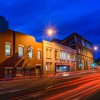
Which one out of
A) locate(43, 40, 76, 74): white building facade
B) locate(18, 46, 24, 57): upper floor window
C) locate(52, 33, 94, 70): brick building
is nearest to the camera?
locate(18, 46, 24, 57): upper floor window

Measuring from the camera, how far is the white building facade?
55.4 meters

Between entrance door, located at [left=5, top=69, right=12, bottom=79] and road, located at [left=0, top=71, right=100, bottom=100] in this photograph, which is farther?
entrance door, located at [left=5, top=69, right=12, bottom=79]

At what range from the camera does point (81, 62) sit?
276 feet

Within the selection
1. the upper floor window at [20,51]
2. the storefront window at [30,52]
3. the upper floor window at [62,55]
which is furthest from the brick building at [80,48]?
the upper floor window at [20,51]

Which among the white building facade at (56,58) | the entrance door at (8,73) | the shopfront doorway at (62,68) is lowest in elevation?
the entrance door at (8,73)

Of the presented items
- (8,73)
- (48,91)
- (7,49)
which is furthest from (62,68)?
(48,91)

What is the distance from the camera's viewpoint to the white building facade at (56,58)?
55.4 m

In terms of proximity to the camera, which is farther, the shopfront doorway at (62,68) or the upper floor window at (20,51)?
the shopfront doorway at (62,68)

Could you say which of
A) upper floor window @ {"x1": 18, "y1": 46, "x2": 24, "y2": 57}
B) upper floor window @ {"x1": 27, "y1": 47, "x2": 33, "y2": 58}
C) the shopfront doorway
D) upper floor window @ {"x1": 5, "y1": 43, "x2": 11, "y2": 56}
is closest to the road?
upper floor window @ {"x1": 5, "y1": 43, "x2": 11, "y2": 56}

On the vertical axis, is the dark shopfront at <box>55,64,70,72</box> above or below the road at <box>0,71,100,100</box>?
above

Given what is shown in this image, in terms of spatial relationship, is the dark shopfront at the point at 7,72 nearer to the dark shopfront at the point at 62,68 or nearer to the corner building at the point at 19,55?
the corner building at the point at 19,55

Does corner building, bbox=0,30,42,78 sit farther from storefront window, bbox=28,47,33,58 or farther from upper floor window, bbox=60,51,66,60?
upper floor window, bbox=60,51,66,60

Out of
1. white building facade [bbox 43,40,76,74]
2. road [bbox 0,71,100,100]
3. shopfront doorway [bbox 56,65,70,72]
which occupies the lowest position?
road [bbox 0,71,100,100]

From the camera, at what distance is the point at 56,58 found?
199ft
